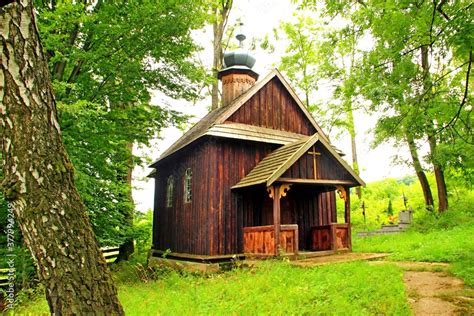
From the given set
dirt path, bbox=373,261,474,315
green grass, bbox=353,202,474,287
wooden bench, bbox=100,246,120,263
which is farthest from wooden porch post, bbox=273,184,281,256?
wooden bench, bbox=100,246,120,263

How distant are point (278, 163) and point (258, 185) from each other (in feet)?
2.77

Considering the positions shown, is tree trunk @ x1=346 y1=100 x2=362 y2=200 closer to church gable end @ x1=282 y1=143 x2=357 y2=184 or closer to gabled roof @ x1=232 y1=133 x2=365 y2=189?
church gable end @ x1=282 y1=143 x2=357 y2=184

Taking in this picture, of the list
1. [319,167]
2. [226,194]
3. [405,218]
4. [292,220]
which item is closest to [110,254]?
[226,194]

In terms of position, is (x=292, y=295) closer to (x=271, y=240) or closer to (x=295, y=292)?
(x=295, y=292)

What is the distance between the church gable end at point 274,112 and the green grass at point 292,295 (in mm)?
5581

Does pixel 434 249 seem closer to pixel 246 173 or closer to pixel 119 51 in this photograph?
pixel 246 173

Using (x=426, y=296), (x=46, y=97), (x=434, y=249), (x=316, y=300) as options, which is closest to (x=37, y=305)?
(x=316, y=300)

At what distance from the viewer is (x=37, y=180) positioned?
3.01 m

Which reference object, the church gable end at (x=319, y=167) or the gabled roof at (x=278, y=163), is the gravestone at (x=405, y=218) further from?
the church gable end at (x=319, y=167)

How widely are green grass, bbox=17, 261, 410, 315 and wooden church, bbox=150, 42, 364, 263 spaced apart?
2156 millimetres

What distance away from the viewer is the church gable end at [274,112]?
12438 millimetres

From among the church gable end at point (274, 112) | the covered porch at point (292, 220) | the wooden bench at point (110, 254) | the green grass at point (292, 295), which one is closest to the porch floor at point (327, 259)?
the covered porch at point (292, 220)

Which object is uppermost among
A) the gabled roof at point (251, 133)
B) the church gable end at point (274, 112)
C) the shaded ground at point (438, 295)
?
the church gable end at point (274, 112)

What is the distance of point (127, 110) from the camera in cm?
1149
